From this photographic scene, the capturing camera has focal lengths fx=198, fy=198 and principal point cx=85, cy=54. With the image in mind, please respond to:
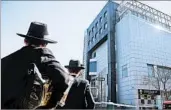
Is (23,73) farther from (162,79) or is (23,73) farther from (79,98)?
(162,79)

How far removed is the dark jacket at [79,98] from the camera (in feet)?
7.34

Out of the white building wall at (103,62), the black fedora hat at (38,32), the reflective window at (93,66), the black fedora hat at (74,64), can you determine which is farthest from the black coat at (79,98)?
the reflective window at (93,66)

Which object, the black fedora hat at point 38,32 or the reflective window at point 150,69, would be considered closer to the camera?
the black fedora hat at point 38,32

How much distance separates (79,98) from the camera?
7.39 feet

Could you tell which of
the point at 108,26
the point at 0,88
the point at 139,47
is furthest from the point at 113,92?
the point at 0,88

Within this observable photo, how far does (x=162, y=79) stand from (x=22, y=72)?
4.23m

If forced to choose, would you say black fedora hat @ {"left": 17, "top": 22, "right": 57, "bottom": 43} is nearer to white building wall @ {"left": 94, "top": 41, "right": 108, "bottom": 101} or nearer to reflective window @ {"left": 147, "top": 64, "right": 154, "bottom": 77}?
reflective window @ {"left": 147, "top": 64, "right": 154, "bottom": 77}

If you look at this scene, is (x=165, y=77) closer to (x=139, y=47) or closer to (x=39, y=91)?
(x=139, y=47)

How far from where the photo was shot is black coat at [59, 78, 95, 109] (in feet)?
7.34

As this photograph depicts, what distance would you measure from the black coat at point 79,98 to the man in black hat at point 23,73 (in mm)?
1154


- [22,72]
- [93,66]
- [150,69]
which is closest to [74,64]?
[22,72]

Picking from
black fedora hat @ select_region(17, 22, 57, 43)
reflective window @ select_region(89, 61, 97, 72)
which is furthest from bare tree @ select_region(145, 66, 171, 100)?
reflective window @ select_region(89, 61, 97, 72)

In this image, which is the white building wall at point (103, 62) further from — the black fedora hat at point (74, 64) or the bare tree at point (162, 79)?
the black fedora hat at point (74, 64)

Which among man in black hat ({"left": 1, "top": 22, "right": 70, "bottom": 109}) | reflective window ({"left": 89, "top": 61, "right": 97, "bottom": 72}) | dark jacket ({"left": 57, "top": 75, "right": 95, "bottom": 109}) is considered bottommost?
dark jacket ({"left": 57, "top": 75, "right": 95, "bottom": 109})
